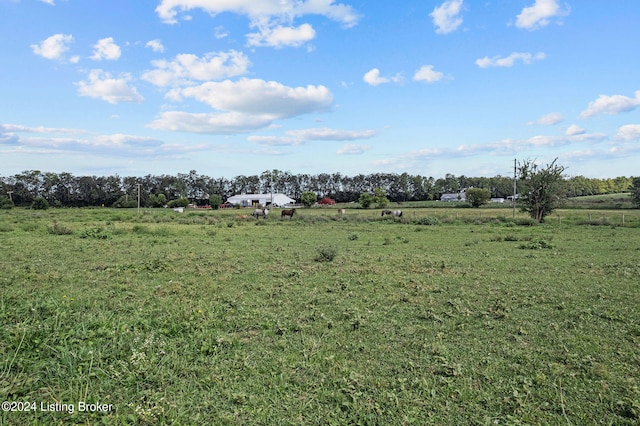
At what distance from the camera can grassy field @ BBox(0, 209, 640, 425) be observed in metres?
4.09

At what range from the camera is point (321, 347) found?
5.59 meters

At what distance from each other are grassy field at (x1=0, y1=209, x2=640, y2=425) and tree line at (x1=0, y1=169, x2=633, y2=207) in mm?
86060

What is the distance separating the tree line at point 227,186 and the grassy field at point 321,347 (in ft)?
282

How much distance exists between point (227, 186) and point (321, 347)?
403 ft

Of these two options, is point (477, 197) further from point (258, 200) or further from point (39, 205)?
point (39, 205)

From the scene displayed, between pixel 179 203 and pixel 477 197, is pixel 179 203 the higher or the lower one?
the lower one

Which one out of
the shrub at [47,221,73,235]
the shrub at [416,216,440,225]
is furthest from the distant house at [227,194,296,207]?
the shrub at [47,221,73,235]

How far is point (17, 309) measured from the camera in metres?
6.32

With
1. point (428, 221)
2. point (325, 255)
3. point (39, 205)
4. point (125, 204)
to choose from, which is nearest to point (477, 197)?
point (428, 221)

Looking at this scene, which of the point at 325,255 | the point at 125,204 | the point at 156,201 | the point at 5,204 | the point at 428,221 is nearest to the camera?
the point at 325,255

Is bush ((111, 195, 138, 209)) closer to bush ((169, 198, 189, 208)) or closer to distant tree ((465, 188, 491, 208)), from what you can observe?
bush ((169, 198, 189, 208))

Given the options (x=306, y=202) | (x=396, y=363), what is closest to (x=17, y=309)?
(x=396, y=363)

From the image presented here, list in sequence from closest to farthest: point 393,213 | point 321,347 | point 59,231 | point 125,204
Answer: point 321,347 < point 59,231 < point 393,213 < point 125,204

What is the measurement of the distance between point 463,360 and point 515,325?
73.5 inches
